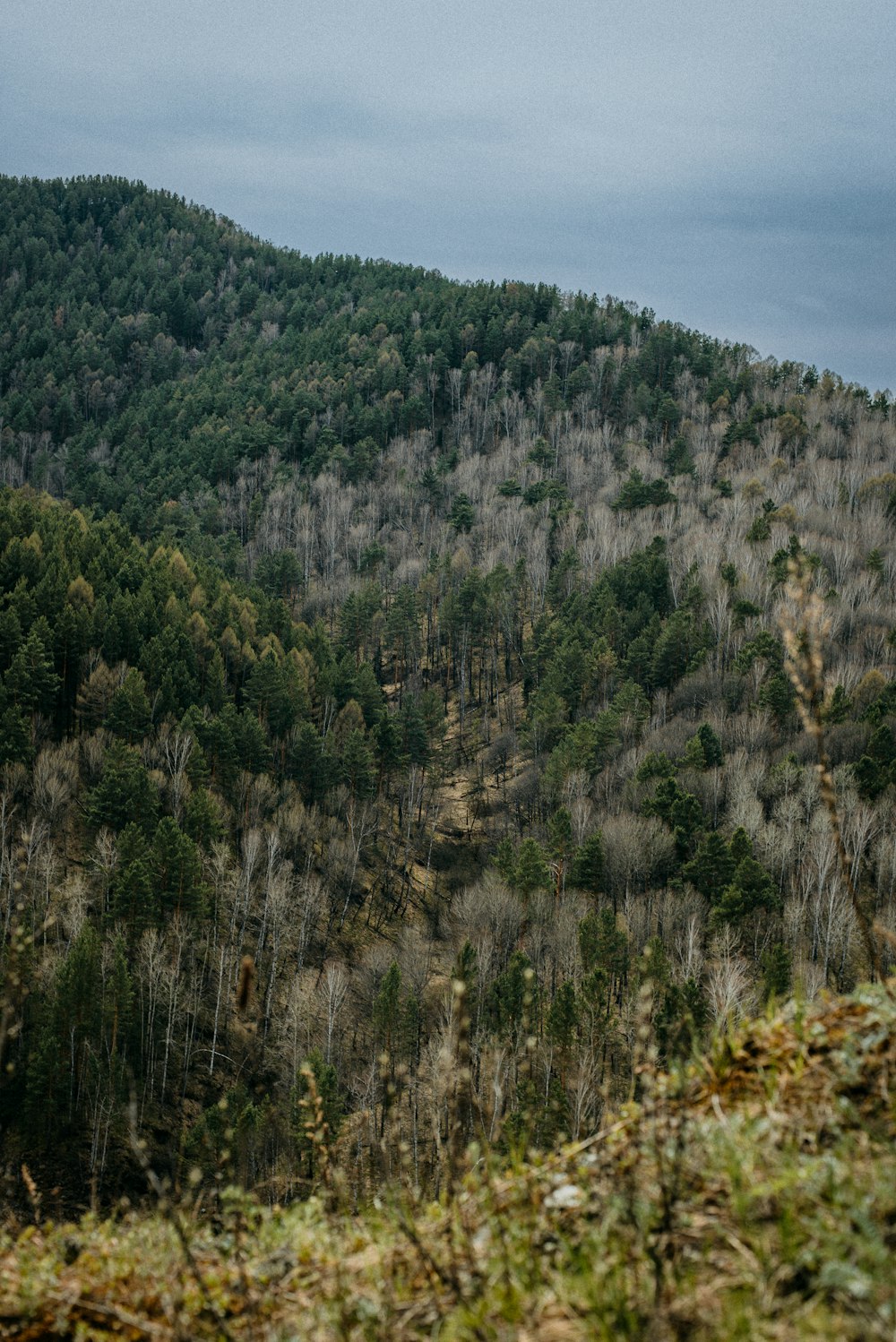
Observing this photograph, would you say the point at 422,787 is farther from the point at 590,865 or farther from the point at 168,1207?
the point at 168,1207

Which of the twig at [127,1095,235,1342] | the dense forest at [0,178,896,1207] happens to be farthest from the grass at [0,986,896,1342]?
the dense forest at [0,178,896,1207]

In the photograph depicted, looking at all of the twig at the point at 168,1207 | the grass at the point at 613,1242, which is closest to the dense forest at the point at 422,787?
the twig at the point at 168,1207

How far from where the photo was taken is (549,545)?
118000 millimetres

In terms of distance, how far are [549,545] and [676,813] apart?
62.4 metres

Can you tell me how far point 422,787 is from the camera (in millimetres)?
79562

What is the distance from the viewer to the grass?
2.99m

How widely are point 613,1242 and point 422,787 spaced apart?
76645mm

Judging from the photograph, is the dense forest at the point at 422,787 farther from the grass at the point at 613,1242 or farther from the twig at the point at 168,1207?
the grass at the point at 613,1242

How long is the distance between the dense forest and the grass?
1.09ft

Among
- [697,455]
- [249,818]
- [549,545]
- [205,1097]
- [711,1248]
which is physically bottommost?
[205,1097]

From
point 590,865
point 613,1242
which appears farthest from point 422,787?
point 613,1242

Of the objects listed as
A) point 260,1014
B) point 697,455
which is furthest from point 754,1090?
point 697,455

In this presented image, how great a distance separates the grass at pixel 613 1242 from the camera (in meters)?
2.99

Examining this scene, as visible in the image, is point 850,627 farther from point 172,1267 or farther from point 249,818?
point 172,1267
